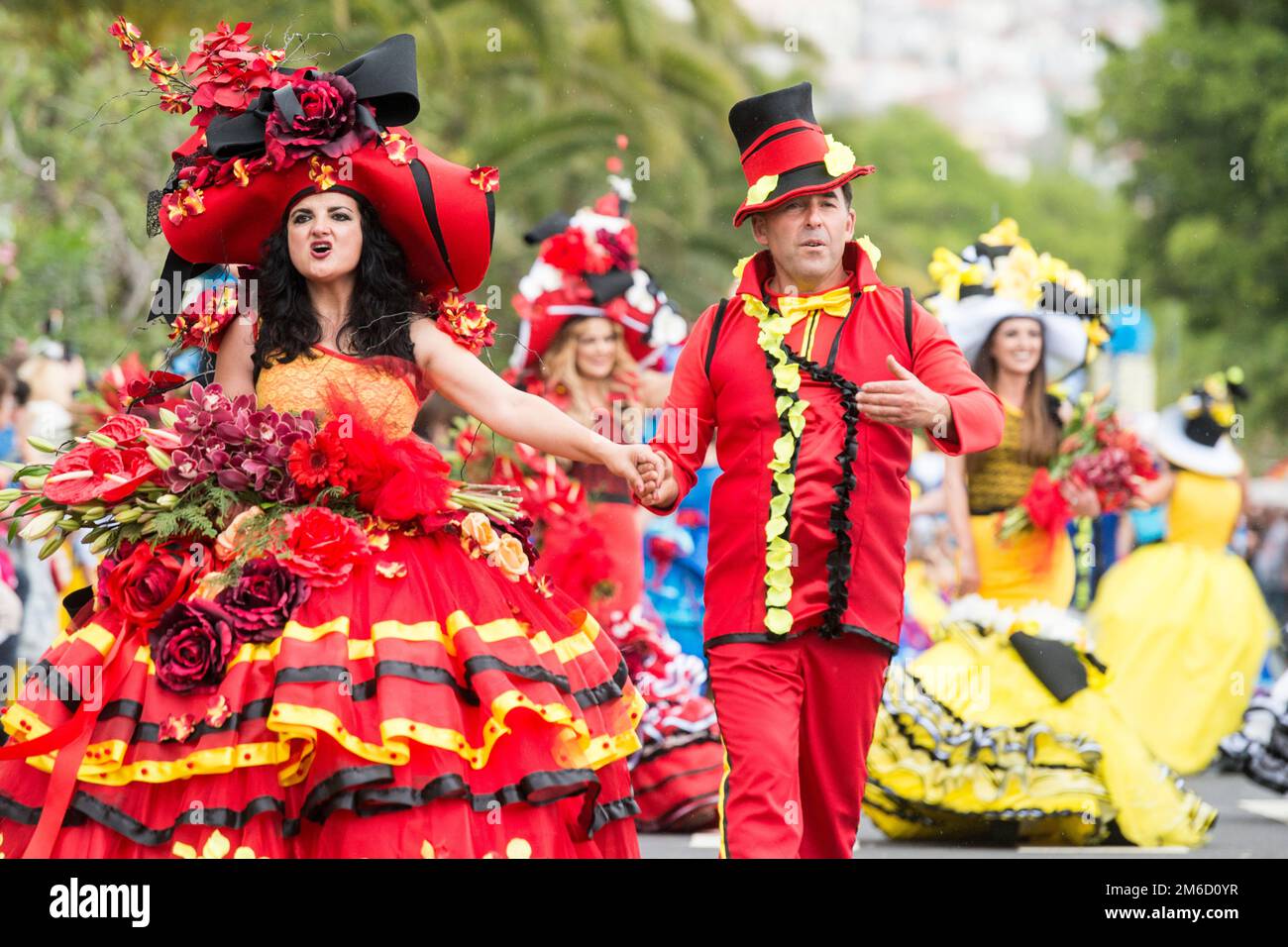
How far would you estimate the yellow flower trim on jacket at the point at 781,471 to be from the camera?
602 cm

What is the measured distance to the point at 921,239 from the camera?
68.5m

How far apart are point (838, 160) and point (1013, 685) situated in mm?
3420

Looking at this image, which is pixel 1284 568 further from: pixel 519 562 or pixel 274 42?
pixel 519 562

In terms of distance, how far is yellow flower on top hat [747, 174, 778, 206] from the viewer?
6223mm

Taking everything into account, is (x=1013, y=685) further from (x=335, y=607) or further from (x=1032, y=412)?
(x=335, y=607)

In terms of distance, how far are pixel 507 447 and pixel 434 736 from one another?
16.0 feet

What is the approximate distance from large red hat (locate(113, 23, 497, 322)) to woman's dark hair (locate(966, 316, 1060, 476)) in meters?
4.11

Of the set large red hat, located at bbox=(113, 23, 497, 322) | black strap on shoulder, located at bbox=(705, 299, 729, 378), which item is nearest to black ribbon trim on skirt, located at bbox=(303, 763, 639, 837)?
black strap on shoulder, located at bbox=(705, 299, 729, 378)

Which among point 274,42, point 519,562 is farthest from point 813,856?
point 274,42

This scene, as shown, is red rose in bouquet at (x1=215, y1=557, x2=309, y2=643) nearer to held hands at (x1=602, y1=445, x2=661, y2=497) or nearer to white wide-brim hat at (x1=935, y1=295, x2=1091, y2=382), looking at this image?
held hands at (x1=602, y1=445, x2=661, y2=497)

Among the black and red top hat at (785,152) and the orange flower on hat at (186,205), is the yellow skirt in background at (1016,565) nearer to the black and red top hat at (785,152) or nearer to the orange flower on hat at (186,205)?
the black and red top hat at (785,152)

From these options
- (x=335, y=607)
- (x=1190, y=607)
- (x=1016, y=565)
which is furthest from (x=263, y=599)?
(x=1190, y=607)
